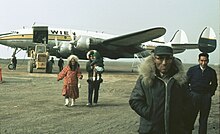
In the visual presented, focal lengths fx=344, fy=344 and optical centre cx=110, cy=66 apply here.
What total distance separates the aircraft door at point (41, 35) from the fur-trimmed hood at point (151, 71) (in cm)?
2593

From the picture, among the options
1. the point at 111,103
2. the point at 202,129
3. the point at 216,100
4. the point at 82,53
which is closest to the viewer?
the point at 202,129

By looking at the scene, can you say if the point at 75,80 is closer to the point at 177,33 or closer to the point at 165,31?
the point at 165,31

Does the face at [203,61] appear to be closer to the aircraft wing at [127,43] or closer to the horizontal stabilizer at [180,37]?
the aircraft wing at [127,43]

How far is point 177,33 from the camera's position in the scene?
143 feet

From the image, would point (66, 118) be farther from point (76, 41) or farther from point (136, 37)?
point (76, 41)

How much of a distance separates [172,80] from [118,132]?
12.0 ft

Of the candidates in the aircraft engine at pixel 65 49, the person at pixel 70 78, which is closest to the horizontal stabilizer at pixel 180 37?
the aircraft engine at pixel 65 49

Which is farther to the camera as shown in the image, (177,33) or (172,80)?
(177,33)

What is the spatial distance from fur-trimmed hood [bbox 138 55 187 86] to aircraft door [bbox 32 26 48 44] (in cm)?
2593

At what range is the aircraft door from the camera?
28328mm

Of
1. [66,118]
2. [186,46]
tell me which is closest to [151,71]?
[66,118]

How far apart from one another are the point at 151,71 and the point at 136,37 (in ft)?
79.4

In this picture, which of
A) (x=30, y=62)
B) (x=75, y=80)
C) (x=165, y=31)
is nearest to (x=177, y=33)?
(x=165, y=31)

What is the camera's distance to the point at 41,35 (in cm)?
2852
